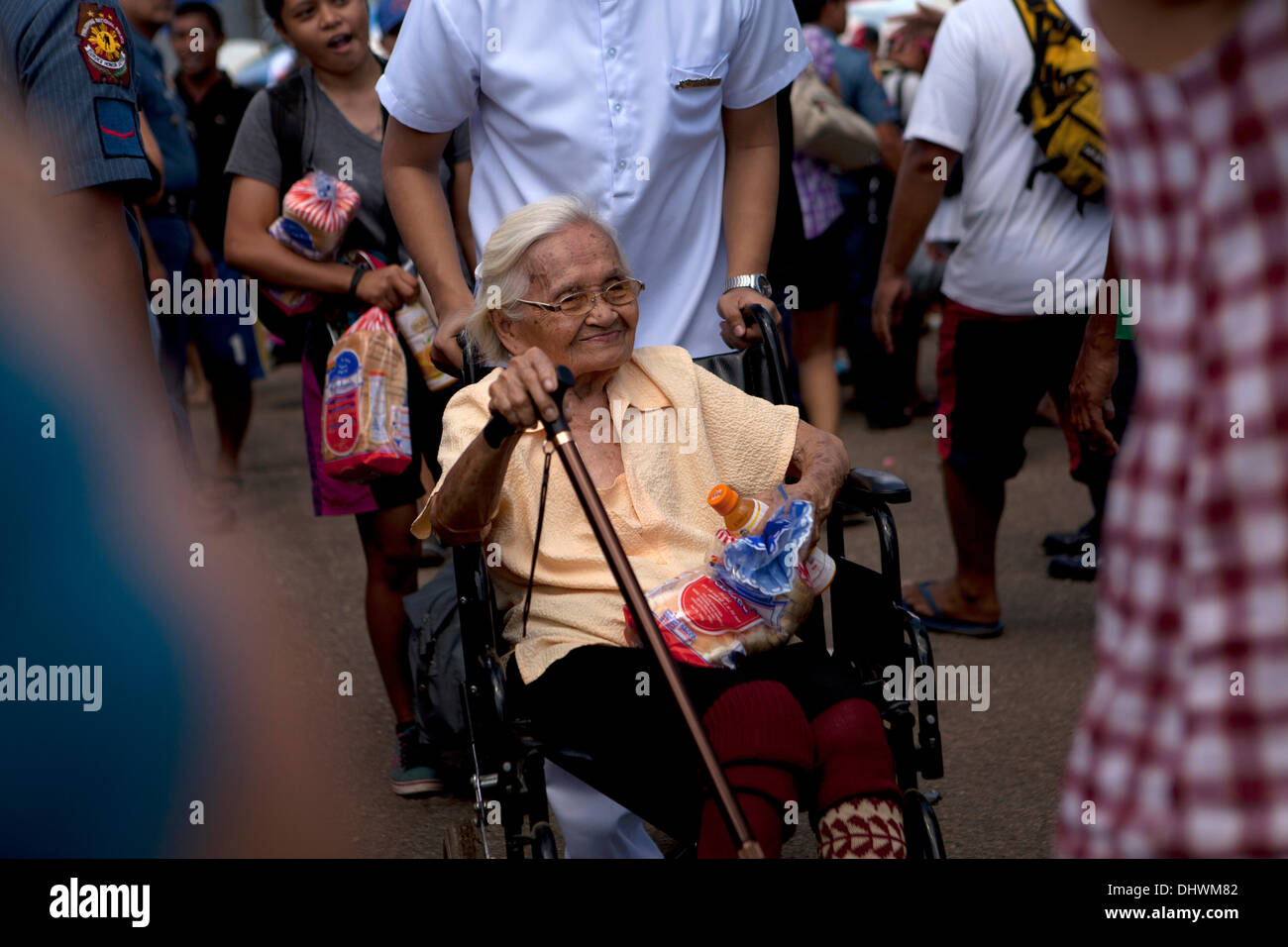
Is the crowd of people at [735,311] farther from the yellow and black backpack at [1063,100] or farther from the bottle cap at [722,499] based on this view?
the bottle cap at [722,499]

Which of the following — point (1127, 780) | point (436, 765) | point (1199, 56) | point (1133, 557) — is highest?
point (1199, 56)

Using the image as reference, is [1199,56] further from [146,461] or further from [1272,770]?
[146,461]

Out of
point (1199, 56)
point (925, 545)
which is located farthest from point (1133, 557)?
point (925, 545)

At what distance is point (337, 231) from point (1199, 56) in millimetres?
3053

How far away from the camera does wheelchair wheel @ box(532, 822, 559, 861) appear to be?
2.37 metres

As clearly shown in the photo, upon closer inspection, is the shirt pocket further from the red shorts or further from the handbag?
the handbag

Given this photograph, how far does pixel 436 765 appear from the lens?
4035 millimetres

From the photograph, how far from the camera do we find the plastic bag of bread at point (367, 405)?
3.70 meters

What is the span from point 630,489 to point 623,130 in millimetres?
818

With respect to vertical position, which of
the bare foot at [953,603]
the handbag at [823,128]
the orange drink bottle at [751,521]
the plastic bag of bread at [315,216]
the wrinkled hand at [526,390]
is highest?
the handbag at [823,128]

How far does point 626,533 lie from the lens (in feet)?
9.58

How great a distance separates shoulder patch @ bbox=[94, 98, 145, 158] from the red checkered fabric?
209 cm

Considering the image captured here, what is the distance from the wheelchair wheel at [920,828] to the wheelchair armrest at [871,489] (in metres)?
0.56

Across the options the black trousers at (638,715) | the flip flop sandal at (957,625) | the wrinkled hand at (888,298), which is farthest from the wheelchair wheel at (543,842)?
the wrinkled hand at (888,298)
